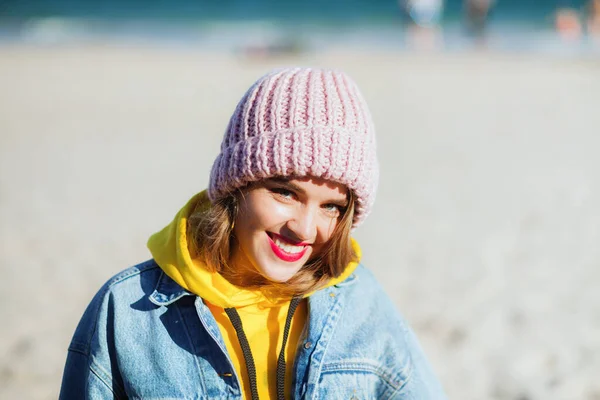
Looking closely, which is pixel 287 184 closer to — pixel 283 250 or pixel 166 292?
pixel 283 250

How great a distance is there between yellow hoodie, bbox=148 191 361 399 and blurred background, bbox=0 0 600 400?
224 cm

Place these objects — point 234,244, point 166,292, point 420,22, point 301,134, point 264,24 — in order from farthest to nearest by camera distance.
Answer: point 264,24 < point 420,22 < point 234,244 < point 166,292 < point 301,134

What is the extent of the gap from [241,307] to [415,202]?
5.41 m

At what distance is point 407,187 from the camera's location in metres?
7.75

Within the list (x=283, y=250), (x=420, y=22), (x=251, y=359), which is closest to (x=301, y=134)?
(x=283, y=250)

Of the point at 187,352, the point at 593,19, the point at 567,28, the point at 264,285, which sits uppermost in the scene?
the point at 593,19

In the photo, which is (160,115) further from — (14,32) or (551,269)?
(14,32)

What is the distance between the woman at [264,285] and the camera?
195 cm

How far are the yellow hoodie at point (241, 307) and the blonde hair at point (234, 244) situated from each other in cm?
3

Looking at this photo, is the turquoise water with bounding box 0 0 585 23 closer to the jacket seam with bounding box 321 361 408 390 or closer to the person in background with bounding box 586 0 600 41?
the person in background with bounding box 586 0 600 41

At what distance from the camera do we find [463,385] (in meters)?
4.02

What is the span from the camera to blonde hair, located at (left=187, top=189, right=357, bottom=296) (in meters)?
2.05

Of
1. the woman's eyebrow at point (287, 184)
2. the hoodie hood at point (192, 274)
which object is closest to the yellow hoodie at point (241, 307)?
the hoodie hood at point (192, 274)

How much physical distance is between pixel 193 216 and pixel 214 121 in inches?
345
